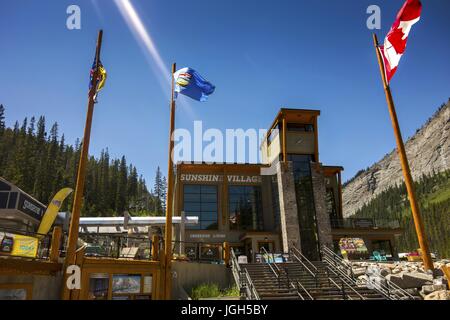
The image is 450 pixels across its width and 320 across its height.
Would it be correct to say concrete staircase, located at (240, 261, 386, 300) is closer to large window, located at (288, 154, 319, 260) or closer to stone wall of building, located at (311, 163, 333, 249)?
large window, located at (288, 154, 319, 260)

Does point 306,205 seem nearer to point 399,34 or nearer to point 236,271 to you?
point 236,271

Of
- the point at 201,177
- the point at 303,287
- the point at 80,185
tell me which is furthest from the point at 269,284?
the point at 201,177

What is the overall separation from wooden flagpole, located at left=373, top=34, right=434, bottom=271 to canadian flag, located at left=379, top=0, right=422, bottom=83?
0.69 metres

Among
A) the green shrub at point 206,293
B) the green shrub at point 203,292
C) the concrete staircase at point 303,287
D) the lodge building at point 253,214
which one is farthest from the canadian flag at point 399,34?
the lodge building at point 253,214

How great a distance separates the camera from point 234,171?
109ft

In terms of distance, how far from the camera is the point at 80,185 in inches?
430

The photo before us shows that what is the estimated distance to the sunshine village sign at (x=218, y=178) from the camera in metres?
32.6

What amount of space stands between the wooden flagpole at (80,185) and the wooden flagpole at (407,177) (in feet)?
38.5

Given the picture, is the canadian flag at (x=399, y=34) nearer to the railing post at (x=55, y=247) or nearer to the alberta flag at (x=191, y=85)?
the alberta flag at (x=191, y=85)

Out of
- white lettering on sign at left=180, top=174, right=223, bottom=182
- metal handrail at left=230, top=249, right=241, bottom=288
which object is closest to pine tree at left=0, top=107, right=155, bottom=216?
white lettering on sign at left=180, top=174, right=223, bottom=182

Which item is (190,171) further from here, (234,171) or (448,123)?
(448,123)

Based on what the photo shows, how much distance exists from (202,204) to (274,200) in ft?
23.3

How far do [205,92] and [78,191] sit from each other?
690 centimetres
